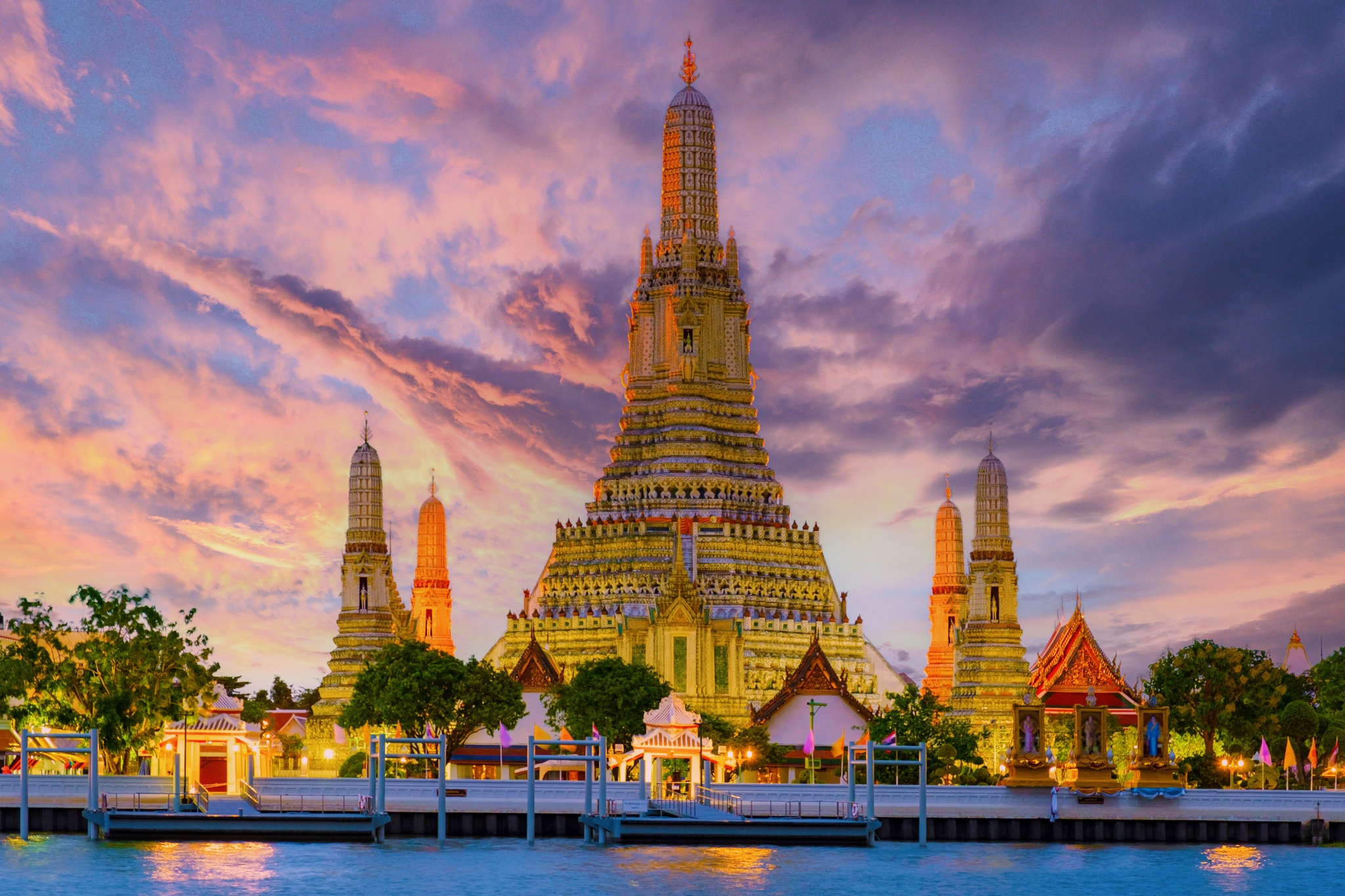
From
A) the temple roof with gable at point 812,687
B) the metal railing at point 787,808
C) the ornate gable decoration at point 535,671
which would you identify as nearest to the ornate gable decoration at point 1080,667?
the temple roof with gable at point 812,687

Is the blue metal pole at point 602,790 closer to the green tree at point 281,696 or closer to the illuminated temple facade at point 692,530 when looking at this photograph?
the illuminated temple facade at point 692,530

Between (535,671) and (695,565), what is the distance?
11.5 meters

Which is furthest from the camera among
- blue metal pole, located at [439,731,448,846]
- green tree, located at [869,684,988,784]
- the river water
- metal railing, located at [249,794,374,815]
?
green tree, located at [869,684,988,784]

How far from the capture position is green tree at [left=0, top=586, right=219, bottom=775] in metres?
76.0

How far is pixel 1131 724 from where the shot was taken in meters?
101

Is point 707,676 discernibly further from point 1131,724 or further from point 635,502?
point 1131,724

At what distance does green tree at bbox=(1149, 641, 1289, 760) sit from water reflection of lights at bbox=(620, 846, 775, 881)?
27692 millimetres

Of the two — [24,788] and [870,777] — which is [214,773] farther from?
[870,777]

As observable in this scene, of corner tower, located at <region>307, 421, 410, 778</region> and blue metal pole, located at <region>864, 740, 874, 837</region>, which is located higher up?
corner tower, located at <region>307, 421, 410, 778</region>

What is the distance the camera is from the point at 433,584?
117438 mm

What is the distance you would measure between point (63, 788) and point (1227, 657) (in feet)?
156

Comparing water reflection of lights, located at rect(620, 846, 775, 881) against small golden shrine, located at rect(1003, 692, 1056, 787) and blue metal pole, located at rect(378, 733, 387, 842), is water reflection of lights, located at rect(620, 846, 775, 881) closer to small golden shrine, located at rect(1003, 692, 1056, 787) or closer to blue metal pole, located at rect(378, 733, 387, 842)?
blue metal pole, located at rect(378, 733, 387, 842)

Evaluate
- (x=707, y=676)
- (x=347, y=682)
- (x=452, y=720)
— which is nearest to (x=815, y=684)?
(x=707, y=676)

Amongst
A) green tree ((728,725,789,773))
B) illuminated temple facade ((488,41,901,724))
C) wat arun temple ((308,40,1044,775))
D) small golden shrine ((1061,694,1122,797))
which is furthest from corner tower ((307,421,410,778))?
small golden shrine ((1061,694,1122,797))
